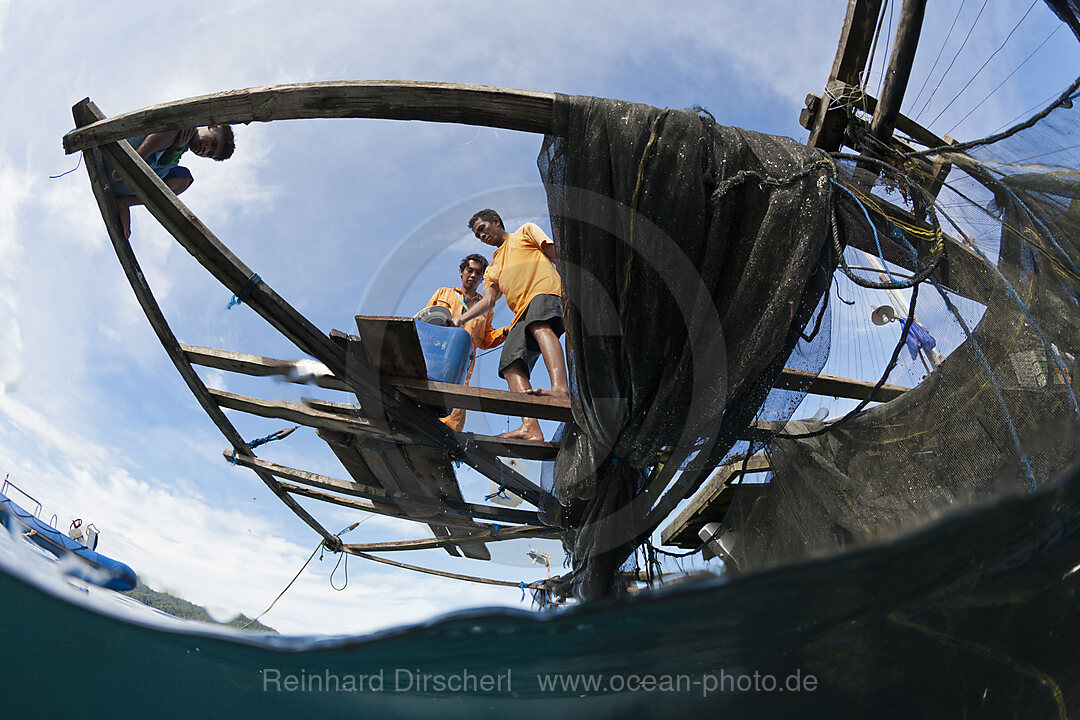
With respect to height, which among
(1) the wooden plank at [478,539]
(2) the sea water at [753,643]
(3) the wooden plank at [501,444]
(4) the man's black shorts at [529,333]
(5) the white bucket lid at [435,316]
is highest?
(5) the white bucket lid at [435,316]

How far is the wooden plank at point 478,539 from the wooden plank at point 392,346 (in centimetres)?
179

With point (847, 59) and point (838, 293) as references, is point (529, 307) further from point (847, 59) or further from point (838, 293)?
point (847, 59)

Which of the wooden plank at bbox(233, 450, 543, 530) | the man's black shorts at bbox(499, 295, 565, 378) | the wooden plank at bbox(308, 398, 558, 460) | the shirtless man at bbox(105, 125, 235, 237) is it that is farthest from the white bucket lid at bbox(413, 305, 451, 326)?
the shirtless man at bbox(105, 125, 235, 237)

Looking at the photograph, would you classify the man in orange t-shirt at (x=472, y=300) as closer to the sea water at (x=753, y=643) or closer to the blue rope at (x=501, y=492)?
the blue rope at (x=501, y=492)

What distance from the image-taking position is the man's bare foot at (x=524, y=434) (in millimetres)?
4039

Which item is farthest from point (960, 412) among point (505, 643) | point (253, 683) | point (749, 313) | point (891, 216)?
point (253, 683)

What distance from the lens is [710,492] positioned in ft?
16.0

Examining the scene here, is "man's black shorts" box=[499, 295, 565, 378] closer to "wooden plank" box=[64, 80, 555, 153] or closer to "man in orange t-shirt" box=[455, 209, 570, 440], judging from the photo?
"man in orange t-shirt" box=[455, 209, 570, 440]

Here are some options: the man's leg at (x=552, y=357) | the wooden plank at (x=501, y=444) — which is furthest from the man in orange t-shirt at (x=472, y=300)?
the wooden plank at (x=501, y=444)

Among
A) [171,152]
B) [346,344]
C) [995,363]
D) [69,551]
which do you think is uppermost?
[171,152]

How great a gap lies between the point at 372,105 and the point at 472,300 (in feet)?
10.7

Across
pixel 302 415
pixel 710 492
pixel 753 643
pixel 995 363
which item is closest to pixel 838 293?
pixel 995 363

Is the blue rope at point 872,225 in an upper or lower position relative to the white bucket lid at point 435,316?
lower

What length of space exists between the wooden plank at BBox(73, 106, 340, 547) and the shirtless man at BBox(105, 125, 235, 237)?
7cm
